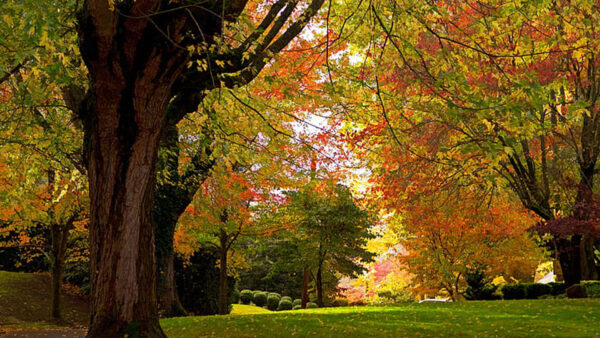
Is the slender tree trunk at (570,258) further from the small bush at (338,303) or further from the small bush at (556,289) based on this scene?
the small bush at (338,303)

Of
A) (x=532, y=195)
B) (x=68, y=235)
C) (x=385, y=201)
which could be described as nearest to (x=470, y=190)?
(x=532, y=195)

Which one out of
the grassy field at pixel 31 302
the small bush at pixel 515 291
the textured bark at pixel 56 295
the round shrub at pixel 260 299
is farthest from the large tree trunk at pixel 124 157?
the round shrub at pixel 260 299

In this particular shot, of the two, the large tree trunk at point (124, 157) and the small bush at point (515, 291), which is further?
the small bush at point (515, 291)

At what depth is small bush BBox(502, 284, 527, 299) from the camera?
2064cm

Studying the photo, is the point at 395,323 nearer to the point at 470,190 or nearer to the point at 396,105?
the point at 396,105

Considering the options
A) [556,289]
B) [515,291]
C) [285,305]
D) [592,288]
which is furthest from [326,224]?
[285,305]

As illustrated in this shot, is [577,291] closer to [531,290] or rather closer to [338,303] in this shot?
[531,290]

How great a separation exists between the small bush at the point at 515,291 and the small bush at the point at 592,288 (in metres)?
5.35

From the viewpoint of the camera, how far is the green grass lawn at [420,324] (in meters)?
8.53

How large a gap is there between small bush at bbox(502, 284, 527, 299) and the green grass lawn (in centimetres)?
826

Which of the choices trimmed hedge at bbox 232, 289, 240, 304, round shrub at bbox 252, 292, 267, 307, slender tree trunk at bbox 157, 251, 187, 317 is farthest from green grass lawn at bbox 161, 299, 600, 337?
round shrub at bbox 252, 292, 267, 307

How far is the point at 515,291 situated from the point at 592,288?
5765 mm

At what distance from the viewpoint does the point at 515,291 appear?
68.1 feet

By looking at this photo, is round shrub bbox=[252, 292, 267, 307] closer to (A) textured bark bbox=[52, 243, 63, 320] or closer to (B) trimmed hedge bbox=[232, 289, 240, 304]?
(B) trimmed hedge bbox=[232, 289, 240, 304]
